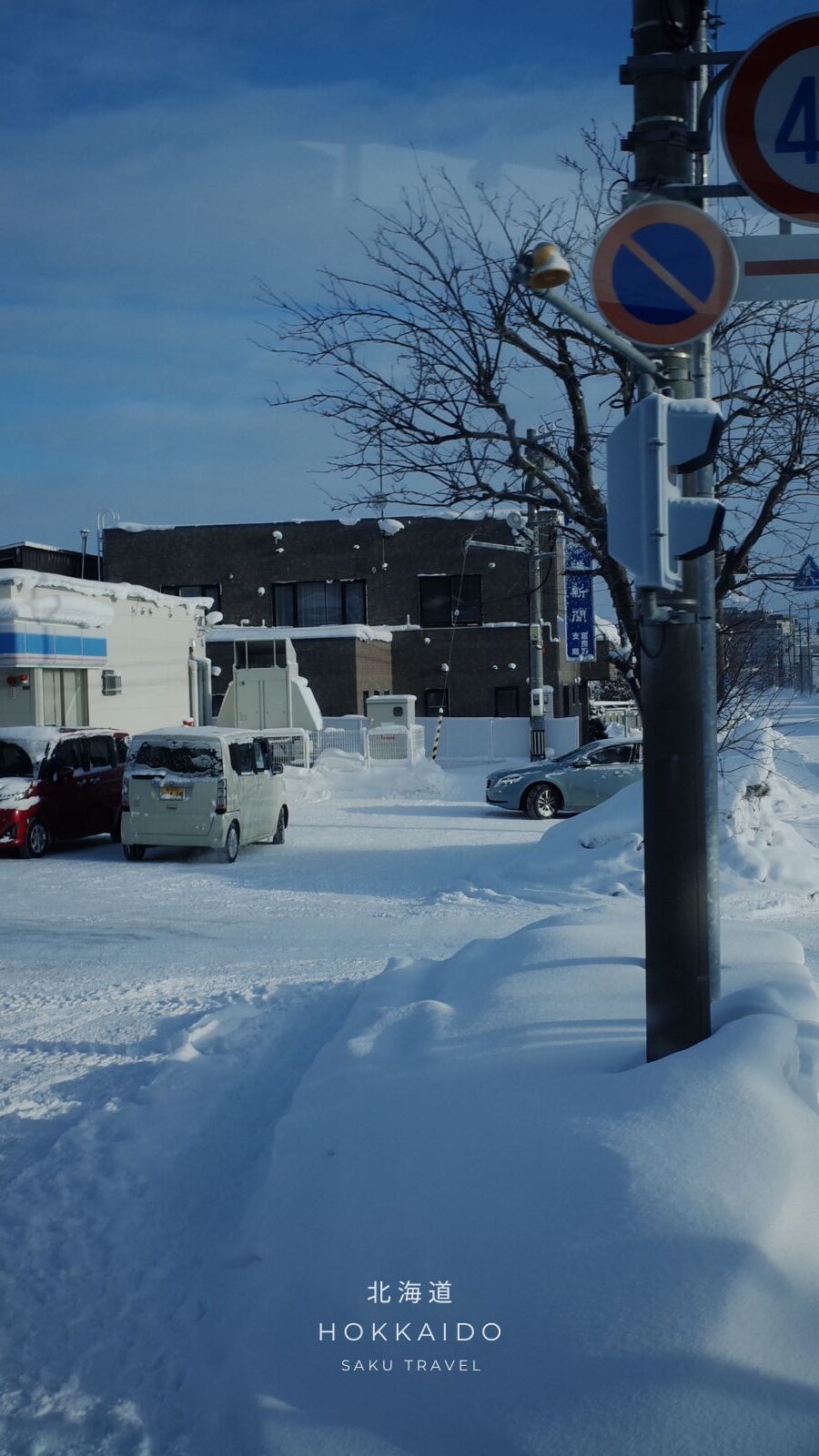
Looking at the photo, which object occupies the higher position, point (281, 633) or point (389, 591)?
point (389, 591)

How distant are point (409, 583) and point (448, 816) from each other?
23.4 m

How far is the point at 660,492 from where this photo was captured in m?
4.09

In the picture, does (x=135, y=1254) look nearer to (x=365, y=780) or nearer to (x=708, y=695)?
(x=708, y=695)

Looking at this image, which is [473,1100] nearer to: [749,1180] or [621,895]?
[749,1180]

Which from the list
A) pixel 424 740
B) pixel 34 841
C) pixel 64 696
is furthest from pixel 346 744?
pixel 34 841

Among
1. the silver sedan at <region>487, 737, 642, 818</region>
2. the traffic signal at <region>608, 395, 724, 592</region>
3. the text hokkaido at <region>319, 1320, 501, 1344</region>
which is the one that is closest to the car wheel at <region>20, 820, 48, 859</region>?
the silver sedan at <region>487, 737, 642, 818</region>

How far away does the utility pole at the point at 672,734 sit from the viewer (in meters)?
4.38

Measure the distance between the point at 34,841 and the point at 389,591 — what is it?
28.1 metres

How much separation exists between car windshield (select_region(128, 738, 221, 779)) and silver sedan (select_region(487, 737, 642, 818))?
21.8ft

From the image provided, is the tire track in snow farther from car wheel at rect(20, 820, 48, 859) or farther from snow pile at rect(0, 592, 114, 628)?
snow pile at rect(0, 592, 114, 628)

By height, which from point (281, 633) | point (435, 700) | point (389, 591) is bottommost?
point (435, 700)

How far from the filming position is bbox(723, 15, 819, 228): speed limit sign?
417 centimetres

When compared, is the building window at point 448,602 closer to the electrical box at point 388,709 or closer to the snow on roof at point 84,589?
the electrical box at point 388,709

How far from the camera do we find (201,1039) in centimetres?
670
